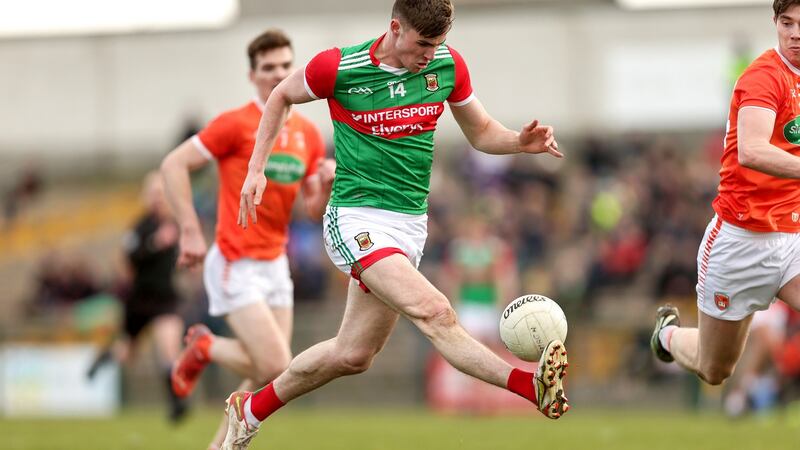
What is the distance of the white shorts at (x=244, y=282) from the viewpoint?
907cm

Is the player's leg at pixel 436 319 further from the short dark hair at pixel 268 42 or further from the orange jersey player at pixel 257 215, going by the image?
the short dark hair at pixel 268 42

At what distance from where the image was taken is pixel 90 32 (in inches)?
958

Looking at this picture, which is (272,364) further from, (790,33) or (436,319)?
(790,33)

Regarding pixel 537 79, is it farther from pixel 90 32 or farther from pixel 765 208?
pixel 765 208

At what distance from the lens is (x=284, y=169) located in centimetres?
900

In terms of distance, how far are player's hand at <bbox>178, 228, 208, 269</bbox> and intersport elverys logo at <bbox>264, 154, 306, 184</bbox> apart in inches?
25.3

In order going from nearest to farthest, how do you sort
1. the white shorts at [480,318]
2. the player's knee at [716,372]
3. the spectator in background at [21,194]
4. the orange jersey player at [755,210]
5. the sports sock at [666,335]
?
the orange jersey player at [755,210], the player's knee at [716,372], the sports sock at [666,335], the white shorts at [480,318], the spectator in background at [21,194]

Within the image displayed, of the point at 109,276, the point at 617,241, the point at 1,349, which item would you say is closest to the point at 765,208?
the point at 617,241

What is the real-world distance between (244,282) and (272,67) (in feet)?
4.94

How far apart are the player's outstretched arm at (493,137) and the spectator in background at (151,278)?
22.4ft

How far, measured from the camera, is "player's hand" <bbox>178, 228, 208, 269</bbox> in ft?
28.7

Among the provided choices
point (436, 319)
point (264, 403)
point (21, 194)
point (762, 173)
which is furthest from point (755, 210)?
point (21, 194)

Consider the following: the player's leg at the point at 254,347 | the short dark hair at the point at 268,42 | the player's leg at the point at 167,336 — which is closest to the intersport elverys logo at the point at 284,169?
the short dark hair at the point at 268,42

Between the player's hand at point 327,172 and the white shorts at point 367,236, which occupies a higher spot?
the player's hand at point 327,172
